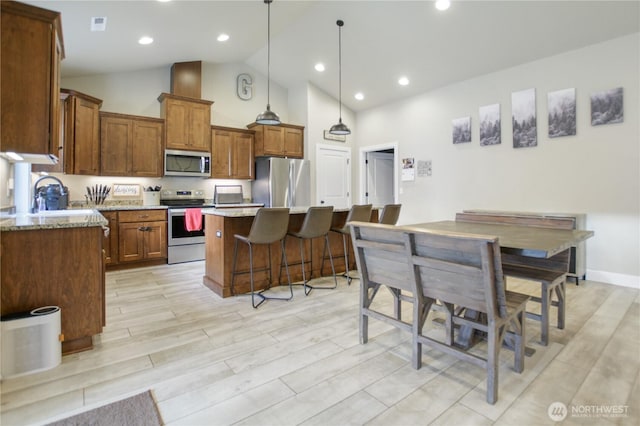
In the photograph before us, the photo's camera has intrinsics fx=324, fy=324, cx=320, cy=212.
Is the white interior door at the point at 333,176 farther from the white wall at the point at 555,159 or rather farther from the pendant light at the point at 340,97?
the white wall at the point at 555,159

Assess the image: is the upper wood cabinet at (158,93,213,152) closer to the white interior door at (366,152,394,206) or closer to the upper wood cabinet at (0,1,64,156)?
the upper wood cabinet at (0,1,64,156)

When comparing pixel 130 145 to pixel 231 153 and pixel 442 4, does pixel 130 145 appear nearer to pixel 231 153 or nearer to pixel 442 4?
pixel 231 153

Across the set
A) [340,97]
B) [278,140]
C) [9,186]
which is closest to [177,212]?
[9,186]

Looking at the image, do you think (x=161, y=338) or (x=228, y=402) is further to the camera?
(x=161, y=338)

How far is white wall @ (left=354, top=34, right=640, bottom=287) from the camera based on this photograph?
377 centimetres

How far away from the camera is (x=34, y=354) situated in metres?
1.96

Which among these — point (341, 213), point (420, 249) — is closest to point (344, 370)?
point (420, 249)

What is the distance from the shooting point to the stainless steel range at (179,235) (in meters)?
5.00

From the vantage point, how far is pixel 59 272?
7.00 ft

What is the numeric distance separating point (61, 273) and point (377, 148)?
564 cm

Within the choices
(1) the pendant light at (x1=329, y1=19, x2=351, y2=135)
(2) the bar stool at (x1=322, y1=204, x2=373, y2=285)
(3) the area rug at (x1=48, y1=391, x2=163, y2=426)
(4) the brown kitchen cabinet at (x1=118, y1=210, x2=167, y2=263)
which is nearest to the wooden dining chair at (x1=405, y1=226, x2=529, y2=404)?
(3) the area rug at (x1=48, y1=391, x2=163, y2=426)

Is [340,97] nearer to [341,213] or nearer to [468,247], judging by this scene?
[341,213]

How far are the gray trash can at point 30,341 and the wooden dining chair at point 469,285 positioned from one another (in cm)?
223

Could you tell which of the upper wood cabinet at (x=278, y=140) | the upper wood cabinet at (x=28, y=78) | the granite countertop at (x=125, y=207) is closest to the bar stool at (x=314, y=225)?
the upper wood cabinet at (x=28, y=78)
